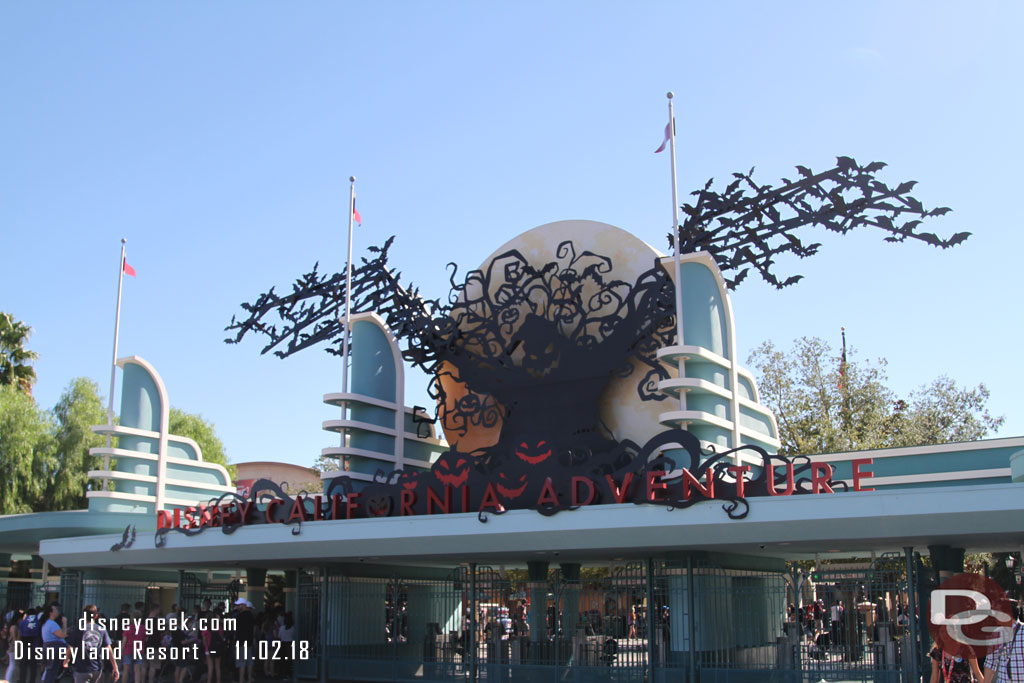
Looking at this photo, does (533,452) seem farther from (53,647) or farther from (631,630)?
(53,647)

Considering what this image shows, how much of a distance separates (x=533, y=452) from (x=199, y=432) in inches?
1306

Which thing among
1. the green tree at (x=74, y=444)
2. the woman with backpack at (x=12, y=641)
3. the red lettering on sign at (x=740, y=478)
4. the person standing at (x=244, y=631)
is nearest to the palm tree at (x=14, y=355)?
the green tree at (x=74, y=444)

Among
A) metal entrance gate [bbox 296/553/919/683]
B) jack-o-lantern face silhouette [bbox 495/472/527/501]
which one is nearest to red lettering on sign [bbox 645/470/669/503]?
metal entrance gate [bbox 296/553/919/683]

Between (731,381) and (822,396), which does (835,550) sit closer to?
(731,381)

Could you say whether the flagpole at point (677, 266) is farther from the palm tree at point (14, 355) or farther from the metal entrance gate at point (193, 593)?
the palm tree at point (14, 355)

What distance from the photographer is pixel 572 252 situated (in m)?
24.8

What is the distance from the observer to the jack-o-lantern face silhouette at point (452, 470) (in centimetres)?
2130

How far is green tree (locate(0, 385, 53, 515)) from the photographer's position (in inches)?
1537

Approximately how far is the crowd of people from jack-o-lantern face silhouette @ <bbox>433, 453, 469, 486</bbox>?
491cm

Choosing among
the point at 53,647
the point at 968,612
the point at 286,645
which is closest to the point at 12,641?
the point at 286,645

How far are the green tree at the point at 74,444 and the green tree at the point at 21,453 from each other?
0.56 meters

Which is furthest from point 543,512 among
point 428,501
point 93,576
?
point 93,576

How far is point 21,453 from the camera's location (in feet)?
129

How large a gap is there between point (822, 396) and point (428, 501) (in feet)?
79.7
